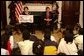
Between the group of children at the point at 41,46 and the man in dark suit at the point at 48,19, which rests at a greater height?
the man in dark suit at the point at 48,19

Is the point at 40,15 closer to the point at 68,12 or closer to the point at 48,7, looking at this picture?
the point at 48,7

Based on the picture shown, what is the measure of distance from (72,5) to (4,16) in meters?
2.57

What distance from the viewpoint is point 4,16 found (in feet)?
30.7

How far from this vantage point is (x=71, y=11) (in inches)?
372

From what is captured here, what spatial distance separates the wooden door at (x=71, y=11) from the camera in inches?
371

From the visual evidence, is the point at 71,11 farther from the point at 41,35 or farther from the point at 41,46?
the point at 41,46

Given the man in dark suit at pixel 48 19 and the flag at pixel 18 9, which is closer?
the man in dark suit at pixel 48 19

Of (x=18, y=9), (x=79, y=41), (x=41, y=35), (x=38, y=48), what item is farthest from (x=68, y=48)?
(x=18, y=9)

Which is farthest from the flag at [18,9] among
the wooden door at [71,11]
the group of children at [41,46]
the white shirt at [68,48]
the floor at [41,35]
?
the white shirt at [68,48]

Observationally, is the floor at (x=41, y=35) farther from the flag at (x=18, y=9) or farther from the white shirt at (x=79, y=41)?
the white shirt at (x=79, y=41)

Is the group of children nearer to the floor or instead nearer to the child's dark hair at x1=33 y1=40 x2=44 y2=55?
the child's dark hair at x1=33 y1=40 x2=44 y2=55

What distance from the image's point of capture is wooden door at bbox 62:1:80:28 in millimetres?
9414

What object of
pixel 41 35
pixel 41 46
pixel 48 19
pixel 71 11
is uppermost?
pixel 71 11

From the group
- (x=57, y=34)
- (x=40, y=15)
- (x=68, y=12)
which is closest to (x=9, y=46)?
(x=57, y=34)
